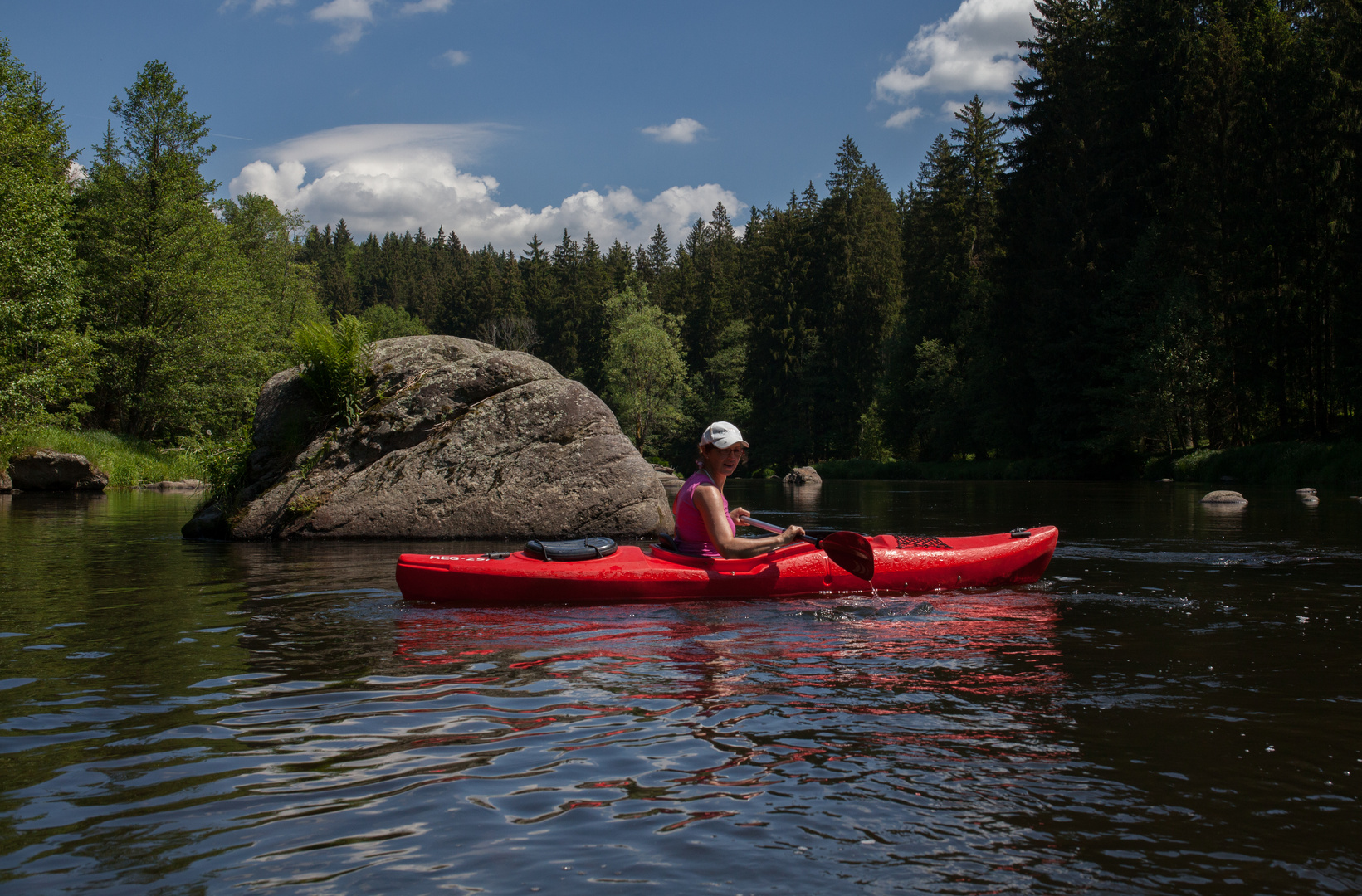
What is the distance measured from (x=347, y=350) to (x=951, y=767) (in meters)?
10.2

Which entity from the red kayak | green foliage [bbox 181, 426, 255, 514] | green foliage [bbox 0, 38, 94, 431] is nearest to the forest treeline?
green foliage [bbox 0, 38, 94, 431]

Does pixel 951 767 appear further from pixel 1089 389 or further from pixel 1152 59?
pixel 1152 59

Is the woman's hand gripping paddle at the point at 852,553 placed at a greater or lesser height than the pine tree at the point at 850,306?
lesser

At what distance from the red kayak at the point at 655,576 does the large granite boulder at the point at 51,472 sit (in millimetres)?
19634

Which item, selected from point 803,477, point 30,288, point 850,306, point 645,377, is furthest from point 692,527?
point 850,306

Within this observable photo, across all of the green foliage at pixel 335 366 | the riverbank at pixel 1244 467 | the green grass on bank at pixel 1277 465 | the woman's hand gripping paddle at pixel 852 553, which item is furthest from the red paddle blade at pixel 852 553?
the green grass on bank at pixel 1277 465

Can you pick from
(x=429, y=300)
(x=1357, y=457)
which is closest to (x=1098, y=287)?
(x=1357, y=457)

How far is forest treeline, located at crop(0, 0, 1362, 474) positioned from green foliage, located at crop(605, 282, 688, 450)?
157 mm

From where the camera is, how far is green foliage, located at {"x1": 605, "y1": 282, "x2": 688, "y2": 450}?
54.0 metres

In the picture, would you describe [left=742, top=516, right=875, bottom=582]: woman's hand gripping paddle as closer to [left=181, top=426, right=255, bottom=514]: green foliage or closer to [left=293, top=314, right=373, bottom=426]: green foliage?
[left=293, top=314, right=373, bottom=426]: green foliage

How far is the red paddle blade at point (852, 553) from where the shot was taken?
23.5 feet

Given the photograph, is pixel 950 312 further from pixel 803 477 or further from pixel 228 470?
pixel 228 470

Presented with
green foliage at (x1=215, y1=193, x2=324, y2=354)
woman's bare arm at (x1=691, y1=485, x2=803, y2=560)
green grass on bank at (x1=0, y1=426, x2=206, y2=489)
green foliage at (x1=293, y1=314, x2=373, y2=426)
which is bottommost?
woman's bare arm at (x1=691, y1=485, x2=803, y2=560)

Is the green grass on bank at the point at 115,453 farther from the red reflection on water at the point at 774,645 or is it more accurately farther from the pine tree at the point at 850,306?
the pine tree at the point at 850,306
